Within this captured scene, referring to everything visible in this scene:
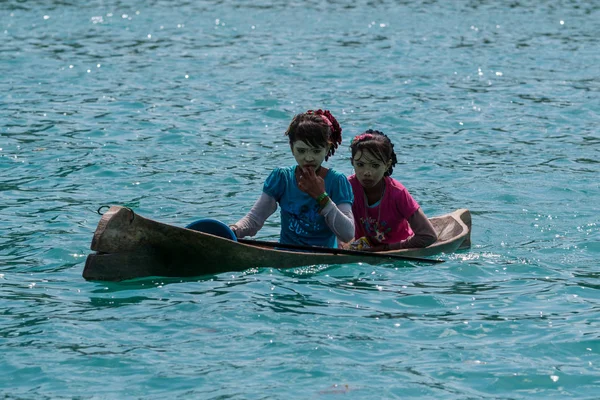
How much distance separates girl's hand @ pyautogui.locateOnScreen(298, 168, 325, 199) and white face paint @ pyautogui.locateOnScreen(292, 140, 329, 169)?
112mm

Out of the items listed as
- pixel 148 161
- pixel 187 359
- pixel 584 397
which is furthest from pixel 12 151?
pixel 584 397

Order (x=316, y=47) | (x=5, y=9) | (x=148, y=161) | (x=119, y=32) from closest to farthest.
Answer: (x=148, y=161), (x=316, y=47), (x=119, y=32), (x=5, y=9)

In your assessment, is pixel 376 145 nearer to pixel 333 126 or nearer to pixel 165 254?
pixel 333 126

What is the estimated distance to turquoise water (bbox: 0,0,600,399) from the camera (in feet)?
19.9

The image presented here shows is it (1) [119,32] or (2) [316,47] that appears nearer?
(2) [316,47]

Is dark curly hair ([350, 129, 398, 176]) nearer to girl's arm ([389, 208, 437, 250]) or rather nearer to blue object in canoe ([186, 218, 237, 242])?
girl's arm ([389, 208, 437, 250])

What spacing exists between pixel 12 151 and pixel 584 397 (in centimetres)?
910

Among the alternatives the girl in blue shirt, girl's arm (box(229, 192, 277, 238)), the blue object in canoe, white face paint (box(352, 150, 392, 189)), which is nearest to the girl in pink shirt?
white face paint (box(352, 150, 392, 189))

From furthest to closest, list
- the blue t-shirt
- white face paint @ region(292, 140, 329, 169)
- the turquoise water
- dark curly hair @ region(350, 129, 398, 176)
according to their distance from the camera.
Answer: dark curly hair @ region(350, 129, 398, 176), the blue t-shirt, white face paint @ region(292, 140, 329, 169), the turquoise water

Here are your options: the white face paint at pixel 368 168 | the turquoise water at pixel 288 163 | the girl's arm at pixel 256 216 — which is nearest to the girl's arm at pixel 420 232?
the turquoise water at pixel 288 163

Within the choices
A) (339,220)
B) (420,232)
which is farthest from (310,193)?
(420,232)

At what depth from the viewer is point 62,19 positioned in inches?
1009

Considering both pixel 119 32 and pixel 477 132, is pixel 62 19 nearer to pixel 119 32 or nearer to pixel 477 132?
pixel 119 32

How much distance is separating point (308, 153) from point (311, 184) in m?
0.24
